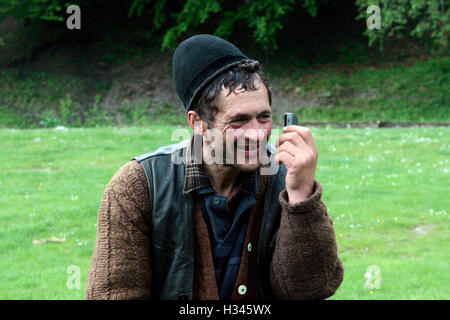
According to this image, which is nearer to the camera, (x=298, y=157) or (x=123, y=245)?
(x=298, y=157)

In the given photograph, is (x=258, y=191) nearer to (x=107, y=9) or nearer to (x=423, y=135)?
(x=423, y=135)

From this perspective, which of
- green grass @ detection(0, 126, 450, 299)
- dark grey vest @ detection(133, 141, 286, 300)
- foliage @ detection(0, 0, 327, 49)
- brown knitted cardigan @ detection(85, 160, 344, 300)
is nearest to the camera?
brown knitted cardigan @ detection(85, 160, 344, 300)

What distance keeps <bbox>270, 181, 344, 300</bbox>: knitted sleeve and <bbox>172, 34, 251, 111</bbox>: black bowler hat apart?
0.61 metres

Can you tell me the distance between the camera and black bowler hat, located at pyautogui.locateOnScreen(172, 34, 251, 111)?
109 inches

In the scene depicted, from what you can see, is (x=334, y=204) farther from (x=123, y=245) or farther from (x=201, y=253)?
(x=123, y=245)

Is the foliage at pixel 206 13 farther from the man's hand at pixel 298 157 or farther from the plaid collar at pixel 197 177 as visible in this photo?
the man's hand at pixel 298 157

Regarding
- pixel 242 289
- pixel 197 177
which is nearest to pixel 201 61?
pixel 197 177

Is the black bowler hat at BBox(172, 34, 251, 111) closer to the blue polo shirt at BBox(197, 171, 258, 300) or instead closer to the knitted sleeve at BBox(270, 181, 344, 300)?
the blue polo shirt at BBox(197, 171, 258, 300)

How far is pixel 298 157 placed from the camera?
2.59 meters

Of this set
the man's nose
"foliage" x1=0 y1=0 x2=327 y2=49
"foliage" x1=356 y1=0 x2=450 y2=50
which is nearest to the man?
the man's nose

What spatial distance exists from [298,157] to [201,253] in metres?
0.66

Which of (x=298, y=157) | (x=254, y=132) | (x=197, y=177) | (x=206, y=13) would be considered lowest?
(x=197, y=177)
